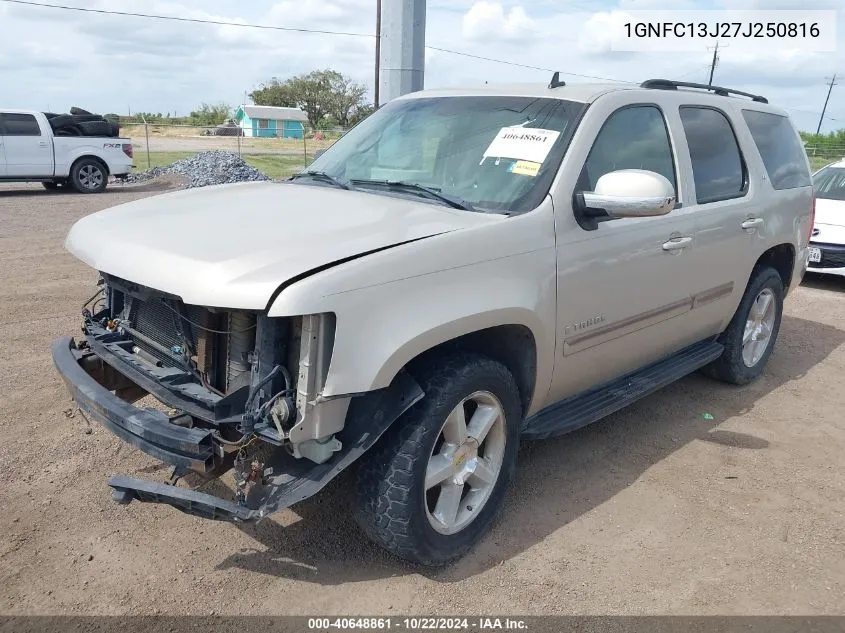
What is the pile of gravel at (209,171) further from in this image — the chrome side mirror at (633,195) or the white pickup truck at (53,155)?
the chrome side mirror at (633,195)

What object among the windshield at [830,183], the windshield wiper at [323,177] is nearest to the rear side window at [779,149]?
the windshield wiper at [323,177]

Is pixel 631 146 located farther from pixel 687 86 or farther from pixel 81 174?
pixel 81 174

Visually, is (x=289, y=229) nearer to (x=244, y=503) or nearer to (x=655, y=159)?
(x=244, y=503)

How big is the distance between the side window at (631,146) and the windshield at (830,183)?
692cm

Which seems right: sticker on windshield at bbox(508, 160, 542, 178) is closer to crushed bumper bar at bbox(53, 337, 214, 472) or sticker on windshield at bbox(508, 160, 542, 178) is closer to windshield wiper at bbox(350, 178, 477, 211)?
windshield wiper at bbox(350, 178, 477, 211)

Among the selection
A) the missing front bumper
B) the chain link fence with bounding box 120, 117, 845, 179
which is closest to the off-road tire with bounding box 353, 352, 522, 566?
the missing front bumper

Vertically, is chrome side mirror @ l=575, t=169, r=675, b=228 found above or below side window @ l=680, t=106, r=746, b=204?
below

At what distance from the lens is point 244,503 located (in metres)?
2.60

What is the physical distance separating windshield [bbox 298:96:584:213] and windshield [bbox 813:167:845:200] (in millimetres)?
7740

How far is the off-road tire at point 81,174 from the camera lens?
1695 centimetres

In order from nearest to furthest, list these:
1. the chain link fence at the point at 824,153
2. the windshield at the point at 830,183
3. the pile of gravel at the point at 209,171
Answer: the windshield at the point at 830,183
the pile of gravel at the point at 209,171
the chain link fence at the point at 824,153

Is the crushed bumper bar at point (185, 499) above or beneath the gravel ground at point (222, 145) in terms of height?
beneath

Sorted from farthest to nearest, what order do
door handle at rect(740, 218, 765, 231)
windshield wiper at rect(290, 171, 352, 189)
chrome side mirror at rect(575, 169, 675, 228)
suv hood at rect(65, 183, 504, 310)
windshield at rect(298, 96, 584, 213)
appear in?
1. door handle at rect(740, 218, 765, 231)
2. windshield wiper at rect(290, 171, 352, 189)
3. windshield at rect(298, 96, 584, 213)
4. chrome side mirror at rect(575, 169, 675, 228)
5. suv hood at rect(65, 183, 504, 310)

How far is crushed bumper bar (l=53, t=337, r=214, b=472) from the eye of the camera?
8.64ft
